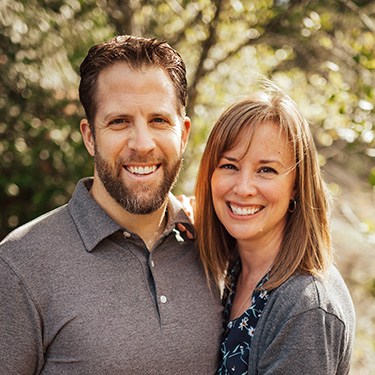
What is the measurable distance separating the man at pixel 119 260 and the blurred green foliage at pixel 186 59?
1.52 metres

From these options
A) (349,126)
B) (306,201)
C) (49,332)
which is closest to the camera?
(49,332)

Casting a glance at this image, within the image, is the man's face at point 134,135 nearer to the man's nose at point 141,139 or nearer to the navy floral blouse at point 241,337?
the man's nose at point 141,139

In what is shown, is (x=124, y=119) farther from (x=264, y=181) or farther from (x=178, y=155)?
(x=264, y=181)

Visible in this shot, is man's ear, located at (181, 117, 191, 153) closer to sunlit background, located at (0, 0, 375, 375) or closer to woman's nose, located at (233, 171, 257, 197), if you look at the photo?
woman's nose, located at (233, 171, 257, 197)

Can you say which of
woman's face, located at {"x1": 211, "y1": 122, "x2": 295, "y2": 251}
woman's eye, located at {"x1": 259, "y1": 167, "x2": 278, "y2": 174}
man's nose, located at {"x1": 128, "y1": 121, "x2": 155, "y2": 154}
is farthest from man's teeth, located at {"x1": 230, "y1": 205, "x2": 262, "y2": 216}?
man's nose, located at {"x1": 128, "y1": 121, "x2": 155, "y2": 154}

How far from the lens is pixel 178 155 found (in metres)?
2.37

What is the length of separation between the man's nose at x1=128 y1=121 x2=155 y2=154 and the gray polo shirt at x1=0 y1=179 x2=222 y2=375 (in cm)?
36

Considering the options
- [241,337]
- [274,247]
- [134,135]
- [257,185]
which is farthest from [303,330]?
[134,135]

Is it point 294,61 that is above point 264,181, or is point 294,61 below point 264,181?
above

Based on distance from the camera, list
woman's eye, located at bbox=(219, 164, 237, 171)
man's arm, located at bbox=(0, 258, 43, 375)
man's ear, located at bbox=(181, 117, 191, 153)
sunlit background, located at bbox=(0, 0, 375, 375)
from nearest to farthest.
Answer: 1. man's arm, located at bbox=(0, 258, 43, 375)
2. woman's eye, located at bbox=(219, 164, 237, 171)
3. man's ear, located at bbox=(181, 117, 191, 153)
4. sunlit background, located at bbox=(0, 0, 375, 375)

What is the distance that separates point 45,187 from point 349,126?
8.63ft

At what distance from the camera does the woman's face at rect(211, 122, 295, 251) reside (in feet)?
7.39

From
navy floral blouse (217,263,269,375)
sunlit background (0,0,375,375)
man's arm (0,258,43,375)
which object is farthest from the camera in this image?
sunlit background (0,0,375,375)

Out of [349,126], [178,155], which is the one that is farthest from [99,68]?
[349,126]
